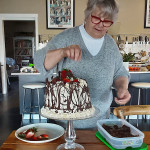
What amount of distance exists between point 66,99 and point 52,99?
7cm

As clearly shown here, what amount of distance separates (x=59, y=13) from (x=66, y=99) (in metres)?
4.13

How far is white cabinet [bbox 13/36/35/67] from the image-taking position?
8477 millimetres

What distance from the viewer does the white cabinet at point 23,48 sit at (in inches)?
334

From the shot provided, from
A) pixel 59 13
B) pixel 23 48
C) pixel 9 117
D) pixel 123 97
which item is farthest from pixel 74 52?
pixel 23 48

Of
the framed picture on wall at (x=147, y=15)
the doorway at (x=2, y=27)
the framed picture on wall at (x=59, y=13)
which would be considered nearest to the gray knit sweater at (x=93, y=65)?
the framed picture on wall at (x=59, y=13)

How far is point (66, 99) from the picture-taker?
985 millimetres

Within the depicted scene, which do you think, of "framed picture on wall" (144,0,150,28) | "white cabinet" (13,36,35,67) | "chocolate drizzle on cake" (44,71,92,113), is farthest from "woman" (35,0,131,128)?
"white cabinet" (13,36,35,67)

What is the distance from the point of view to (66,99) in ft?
3.23

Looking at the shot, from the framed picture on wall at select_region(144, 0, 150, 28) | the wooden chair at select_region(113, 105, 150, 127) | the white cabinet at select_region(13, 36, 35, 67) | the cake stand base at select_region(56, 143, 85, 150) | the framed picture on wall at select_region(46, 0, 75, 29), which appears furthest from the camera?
the white cabinet at select_region(13, 36, 35, 67)

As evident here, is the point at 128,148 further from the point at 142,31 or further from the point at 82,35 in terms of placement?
the point at 142,31

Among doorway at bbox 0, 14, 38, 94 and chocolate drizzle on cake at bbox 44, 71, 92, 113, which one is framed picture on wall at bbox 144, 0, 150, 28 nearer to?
doorway at bbox 0, 14, 38, 94

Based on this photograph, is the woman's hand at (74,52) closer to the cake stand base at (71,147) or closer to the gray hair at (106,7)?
the gray hair at (106,7)

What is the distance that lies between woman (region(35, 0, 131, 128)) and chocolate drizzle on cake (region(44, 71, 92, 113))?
0.46ft

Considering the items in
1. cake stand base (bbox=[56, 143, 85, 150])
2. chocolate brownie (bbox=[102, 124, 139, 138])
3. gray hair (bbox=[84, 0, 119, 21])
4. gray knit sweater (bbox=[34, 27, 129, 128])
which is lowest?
cake stand base (bbox=[56, 143, 85, 150])
